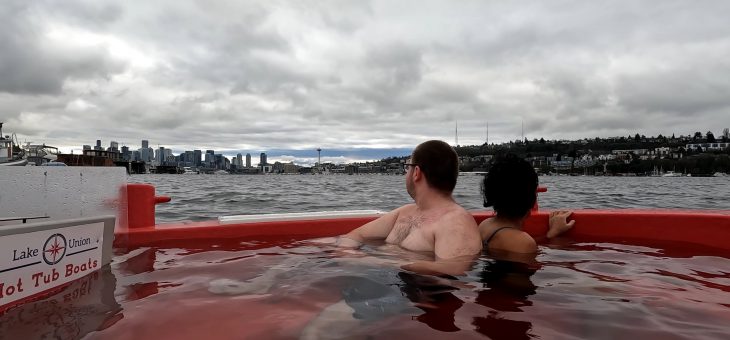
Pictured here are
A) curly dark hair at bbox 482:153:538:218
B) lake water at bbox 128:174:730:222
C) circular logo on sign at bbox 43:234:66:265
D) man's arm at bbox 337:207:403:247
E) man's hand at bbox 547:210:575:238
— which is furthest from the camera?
lake water at bbox 128:174:730:222

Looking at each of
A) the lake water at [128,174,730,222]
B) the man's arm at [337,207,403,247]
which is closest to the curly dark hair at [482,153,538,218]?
the lake water at [128,174,730,222]

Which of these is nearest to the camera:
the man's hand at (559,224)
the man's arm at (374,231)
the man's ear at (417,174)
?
the man's ear at (417,174)

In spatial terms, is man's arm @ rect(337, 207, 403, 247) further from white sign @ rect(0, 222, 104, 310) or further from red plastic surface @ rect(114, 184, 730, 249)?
white sign @ rect(0, 222, 104, 310)

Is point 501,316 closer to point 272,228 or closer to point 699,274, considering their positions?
point 699,274

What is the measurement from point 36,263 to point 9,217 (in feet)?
5.47

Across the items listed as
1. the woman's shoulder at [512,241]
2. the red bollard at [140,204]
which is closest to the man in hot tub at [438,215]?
the woman's shoulder at [512,241]

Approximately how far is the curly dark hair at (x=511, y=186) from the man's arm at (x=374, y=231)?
3.19 ft

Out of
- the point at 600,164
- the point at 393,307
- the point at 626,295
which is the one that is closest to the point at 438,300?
the point at 393,307

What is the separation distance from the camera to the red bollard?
176 inches

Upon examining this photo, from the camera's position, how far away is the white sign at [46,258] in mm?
2293

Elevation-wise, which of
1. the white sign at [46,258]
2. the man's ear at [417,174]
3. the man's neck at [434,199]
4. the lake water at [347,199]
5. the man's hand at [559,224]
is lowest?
the lake water at [347,199]

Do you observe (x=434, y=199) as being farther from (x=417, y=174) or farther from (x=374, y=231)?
(x=374, y=231)

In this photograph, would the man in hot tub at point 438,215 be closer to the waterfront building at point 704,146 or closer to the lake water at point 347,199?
the lake water at point 347,199

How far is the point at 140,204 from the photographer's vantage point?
4.51m
